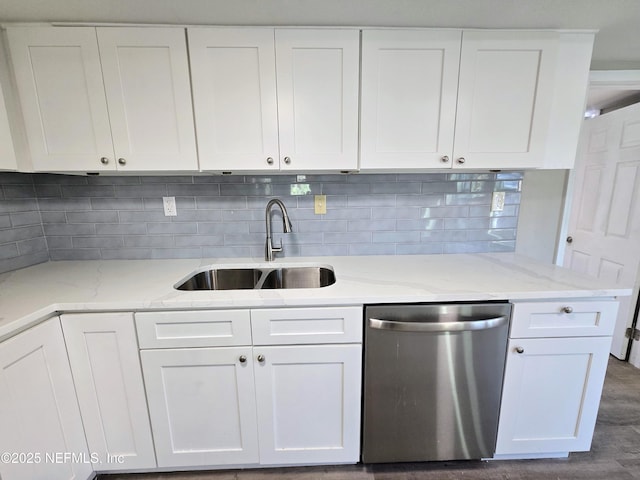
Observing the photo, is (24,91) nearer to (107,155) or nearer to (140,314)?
(107,155)

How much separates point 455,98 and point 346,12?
64cm

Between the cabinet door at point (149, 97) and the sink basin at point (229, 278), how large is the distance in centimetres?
64

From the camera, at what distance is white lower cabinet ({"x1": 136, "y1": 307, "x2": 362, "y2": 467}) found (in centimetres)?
111

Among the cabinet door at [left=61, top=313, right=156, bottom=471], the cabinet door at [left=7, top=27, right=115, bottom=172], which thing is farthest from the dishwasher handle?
the cabinet door at [left=7, top=27, right=115, bottom=172]

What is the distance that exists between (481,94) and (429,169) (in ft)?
1.34

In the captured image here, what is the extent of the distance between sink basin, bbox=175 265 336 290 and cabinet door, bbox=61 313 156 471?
1.71 ft

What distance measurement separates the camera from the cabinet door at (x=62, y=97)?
1.16 meters

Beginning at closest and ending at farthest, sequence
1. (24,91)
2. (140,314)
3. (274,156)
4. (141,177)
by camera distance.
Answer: (140,314)
(24,91)
(274,156)
(141,177)

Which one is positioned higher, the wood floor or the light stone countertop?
the light stone countertop

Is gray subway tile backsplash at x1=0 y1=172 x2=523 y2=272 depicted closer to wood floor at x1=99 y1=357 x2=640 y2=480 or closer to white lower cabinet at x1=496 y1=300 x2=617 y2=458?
white lower cabinet at x1=496 y1=300 x2=617 y2=458

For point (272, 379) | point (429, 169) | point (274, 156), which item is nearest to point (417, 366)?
point (272, 379)

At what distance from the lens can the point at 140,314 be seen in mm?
1075

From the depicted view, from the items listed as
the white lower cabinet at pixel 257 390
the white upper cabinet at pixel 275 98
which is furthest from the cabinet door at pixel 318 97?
the white lower cabinet at pixel 257 390

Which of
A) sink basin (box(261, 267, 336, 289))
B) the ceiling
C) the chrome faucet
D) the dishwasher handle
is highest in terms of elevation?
the ceiling
